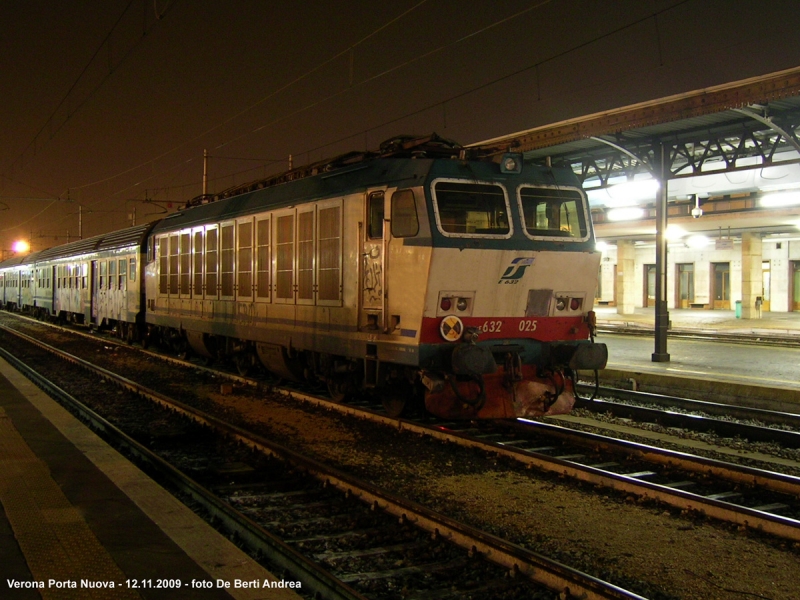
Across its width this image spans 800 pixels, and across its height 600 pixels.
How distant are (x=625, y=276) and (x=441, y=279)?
101ft

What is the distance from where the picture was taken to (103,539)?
5.46m

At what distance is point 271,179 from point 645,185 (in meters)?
12.4

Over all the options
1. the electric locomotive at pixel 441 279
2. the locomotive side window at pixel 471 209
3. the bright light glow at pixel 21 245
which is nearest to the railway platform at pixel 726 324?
the electric locomotive at pixel 441 279

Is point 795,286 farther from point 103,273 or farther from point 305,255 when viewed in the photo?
point 305,255

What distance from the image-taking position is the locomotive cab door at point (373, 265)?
9781 mm

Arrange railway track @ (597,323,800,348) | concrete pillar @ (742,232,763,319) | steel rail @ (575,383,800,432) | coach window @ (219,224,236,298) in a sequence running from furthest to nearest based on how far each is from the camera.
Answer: concrete pillar @ (742,232,763,319), railway track @ (597,323,800,348), coach window @ (219,224,236,298), steel rail @ (575,383,800,432)

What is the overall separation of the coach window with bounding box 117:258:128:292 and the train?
428 inches

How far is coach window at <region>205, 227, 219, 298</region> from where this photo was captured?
50.6 ft

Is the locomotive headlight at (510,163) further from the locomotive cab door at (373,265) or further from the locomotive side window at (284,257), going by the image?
the locomotive side window at (284,257)

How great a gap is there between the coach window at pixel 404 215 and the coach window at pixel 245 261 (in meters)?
4.93

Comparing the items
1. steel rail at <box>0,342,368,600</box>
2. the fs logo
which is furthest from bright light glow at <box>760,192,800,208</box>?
steel rail at <box>0,342,368,600</box>

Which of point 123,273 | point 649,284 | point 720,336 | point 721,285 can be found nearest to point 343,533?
point 123,273

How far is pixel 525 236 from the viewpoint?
9859 mm

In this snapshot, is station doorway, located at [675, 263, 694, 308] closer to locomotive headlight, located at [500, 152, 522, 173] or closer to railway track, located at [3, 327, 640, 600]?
locomotive headlight, located at [500, 152, 522, 173]
